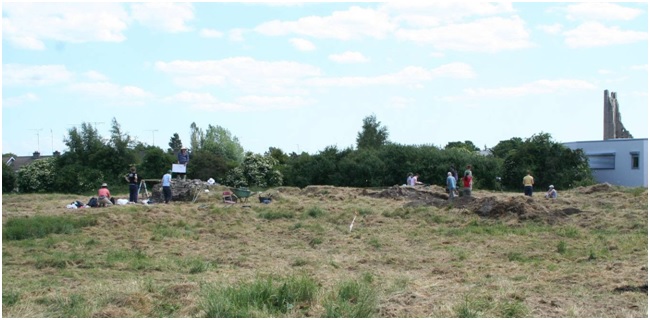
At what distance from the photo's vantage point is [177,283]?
11422 millimetres

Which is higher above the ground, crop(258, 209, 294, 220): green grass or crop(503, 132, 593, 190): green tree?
crop(503, 132, 593, 190): green tree

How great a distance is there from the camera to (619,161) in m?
58.1

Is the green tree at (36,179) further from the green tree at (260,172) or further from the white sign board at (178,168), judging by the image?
the white sign board at (178,168)

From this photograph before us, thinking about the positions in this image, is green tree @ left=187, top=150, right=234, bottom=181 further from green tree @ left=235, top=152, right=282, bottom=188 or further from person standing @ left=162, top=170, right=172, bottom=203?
person standing @ left=162, top=170, right=172, bottom=203

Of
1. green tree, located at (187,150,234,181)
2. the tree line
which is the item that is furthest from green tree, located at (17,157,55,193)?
green tree, located at (187,150,234,181)

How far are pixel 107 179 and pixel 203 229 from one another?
1161 inches

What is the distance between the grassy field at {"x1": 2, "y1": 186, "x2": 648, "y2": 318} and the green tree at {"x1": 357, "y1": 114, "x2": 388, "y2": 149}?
33.8m

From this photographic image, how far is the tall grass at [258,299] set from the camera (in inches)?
348

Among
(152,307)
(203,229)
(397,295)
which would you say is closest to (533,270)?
(397,295)

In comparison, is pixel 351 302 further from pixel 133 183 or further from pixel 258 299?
pixel 133 183

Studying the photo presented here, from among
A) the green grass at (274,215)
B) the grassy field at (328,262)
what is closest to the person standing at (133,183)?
the grassy field at (328,262)

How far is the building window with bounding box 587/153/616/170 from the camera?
194 feet

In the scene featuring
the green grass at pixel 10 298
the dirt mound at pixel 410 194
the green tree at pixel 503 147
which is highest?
the green tree at pixel 503 147

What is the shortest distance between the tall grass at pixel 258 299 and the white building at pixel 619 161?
5007 centimetres
